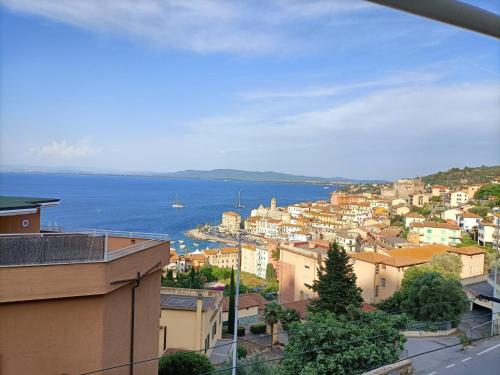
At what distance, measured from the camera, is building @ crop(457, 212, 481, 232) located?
22.3 meters

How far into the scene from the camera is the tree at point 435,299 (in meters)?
9.10

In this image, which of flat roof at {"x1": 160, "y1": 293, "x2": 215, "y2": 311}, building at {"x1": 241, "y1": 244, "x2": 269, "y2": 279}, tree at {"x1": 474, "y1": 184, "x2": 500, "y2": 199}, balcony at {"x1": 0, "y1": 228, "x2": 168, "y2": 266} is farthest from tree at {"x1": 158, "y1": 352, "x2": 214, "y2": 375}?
tree at {"x1": 474, "y1": 184, "x2": 500, "y2": 199}

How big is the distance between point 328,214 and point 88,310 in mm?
35522

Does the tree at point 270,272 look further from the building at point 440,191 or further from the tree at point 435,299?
the building at point 440,191

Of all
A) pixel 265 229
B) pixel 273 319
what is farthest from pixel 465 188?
pixel 273 319

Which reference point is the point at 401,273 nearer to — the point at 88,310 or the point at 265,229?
the point at 88,310

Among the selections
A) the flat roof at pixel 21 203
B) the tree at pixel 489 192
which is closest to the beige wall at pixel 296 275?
the flat roof at pixel 21 203

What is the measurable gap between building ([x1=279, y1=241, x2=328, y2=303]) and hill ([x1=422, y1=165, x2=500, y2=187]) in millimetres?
25578

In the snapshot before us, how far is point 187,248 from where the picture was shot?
32188mm

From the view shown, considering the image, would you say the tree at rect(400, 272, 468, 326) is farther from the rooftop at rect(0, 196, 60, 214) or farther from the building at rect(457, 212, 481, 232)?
the building at rect(457, 212, 481, 232)

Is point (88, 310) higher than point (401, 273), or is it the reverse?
point (88, 310)

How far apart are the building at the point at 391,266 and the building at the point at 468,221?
26.0ft

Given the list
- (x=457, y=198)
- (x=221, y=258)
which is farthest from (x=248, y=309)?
(x=457, y=198)

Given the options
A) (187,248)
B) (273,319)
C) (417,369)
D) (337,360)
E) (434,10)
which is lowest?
(187,248)
